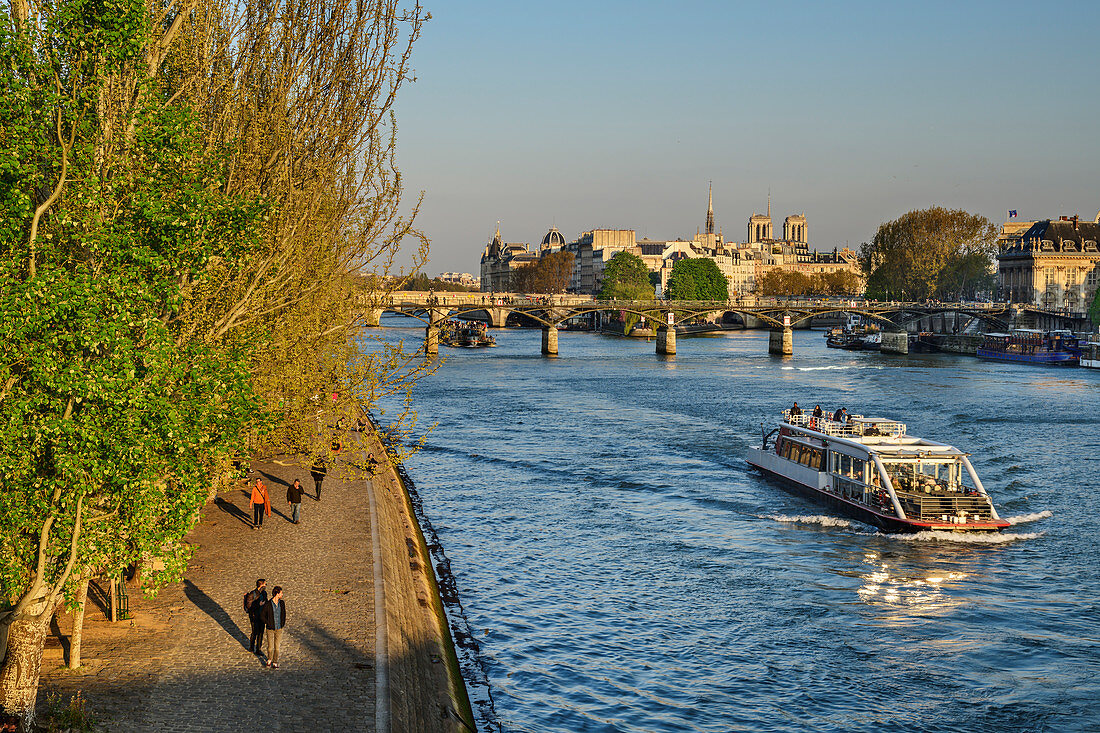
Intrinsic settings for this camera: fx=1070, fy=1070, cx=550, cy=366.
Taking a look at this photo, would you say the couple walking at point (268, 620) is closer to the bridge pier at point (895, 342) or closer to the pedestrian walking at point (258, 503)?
the pedestrian walking at point (258, 503)

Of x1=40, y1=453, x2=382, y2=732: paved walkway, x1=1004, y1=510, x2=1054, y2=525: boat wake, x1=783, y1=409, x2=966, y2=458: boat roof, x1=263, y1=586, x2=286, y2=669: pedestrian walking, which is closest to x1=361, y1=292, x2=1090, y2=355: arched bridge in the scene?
x1=783, y1=409, x2=966, y2=458: boat roof

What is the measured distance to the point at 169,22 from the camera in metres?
20.1

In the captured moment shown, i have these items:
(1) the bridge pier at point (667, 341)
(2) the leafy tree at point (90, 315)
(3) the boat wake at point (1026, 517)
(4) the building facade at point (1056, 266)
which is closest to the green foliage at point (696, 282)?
(4) the building facade at point (1056, 266)

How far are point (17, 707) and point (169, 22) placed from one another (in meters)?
12.7

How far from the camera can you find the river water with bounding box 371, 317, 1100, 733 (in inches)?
755

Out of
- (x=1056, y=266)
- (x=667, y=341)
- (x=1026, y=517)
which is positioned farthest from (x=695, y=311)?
(x=1026, y=517)

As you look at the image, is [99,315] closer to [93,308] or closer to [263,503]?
[93,308]

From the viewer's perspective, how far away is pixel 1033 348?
4232 inches

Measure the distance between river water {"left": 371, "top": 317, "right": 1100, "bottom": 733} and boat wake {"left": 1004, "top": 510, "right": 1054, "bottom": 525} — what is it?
0.13 meters

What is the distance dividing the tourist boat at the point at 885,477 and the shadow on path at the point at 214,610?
2030cm

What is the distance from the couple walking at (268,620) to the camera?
15383mm

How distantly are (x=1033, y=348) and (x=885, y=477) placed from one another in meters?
84.7

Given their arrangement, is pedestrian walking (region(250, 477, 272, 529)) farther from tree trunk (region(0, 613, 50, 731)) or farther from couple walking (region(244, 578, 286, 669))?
tree trunk (region(0, 613, 50, 731))

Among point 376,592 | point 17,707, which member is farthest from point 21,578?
point 376,592
